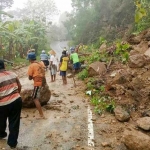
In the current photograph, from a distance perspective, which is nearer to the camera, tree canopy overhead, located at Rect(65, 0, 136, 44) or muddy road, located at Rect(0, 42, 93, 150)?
muddy road, located at Rect(0, 42, 93, 150)

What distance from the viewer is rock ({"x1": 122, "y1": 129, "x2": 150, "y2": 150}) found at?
5031mm

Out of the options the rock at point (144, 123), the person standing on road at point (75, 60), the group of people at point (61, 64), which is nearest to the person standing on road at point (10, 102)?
the rock at point (144, 123)

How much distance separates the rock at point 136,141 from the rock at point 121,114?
1.80 m

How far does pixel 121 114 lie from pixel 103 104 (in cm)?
136

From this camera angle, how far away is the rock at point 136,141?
198 inches

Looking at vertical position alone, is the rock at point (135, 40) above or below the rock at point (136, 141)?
above

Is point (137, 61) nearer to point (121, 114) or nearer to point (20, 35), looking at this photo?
point (121, 114)

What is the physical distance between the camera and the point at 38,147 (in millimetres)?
5355

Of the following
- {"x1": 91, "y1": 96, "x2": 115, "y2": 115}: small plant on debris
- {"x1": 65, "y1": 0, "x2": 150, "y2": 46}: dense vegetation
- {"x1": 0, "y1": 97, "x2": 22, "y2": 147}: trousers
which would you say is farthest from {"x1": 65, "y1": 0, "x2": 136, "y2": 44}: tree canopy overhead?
{"x1": 0, "y1": 97, "x2": 22, "y2": 147}: trousers

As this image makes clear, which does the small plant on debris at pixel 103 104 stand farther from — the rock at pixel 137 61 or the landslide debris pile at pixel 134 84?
the rock at pixel 137 61

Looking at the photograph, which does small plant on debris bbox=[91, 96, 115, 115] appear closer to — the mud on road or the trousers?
the mud on road

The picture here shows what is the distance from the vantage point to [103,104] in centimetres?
856

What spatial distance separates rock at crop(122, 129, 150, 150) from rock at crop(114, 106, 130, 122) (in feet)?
5.91

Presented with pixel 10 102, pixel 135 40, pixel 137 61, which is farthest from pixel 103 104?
pixel 135 40
